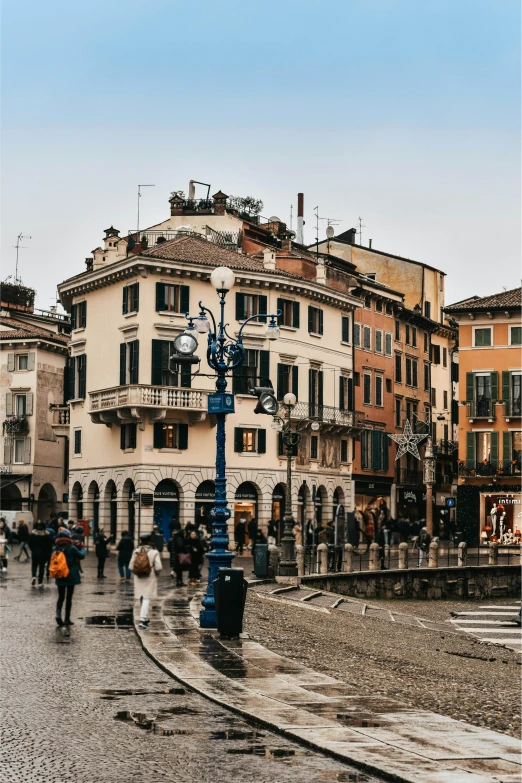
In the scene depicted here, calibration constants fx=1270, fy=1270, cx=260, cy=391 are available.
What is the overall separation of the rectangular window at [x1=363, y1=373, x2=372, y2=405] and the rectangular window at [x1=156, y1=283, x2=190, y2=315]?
52.7ft

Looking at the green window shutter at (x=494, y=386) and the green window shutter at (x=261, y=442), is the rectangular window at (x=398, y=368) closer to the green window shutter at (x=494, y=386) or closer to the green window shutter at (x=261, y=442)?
the green window shutter at (x=494, y=386)

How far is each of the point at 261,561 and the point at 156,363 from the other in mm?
20649

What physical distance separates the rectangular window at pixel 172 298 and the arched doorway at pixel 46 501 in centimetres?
1937

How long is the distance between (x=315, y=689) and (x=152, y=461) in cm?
4305

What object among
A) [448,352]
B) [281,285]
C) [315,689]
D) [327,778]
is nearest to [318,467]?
[281,285]

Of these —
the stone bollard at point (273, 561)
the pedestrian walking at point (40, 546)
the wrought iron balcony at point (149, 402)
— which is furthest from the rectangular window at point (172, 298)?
the pedestrian walking at point (40, 546)

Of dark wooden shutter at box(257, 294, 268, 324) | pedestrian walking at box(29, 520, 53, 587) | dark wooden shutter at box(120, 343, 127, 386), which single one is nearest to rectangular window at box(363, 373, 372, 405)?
dark wooden shutter at box(257, 294, 268, 324)

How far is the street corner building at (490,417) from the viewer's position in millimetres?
66188

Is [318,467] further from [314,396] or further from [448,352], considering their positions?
[448,352]

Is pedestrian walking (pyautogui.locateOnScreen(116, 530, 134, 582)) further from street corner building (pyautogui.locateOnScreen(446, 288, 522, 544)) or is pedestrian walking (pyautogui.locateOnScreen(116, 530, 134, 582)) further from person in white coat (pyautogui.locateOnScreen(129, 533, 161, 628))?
street corner building (pyautogui.locateOnScreen(446, 288, 522, 544))

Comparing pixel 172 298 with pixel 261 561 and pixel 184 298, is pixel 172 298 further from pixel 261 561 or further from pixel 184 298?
pixel 261 561

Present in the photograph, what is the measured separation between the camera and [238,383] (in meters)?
60.9

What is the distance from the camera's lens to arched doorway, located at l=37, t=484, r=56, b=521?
7325 cm

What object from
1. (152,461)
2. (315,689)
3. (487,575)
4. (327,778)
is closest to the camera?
(327,778)
